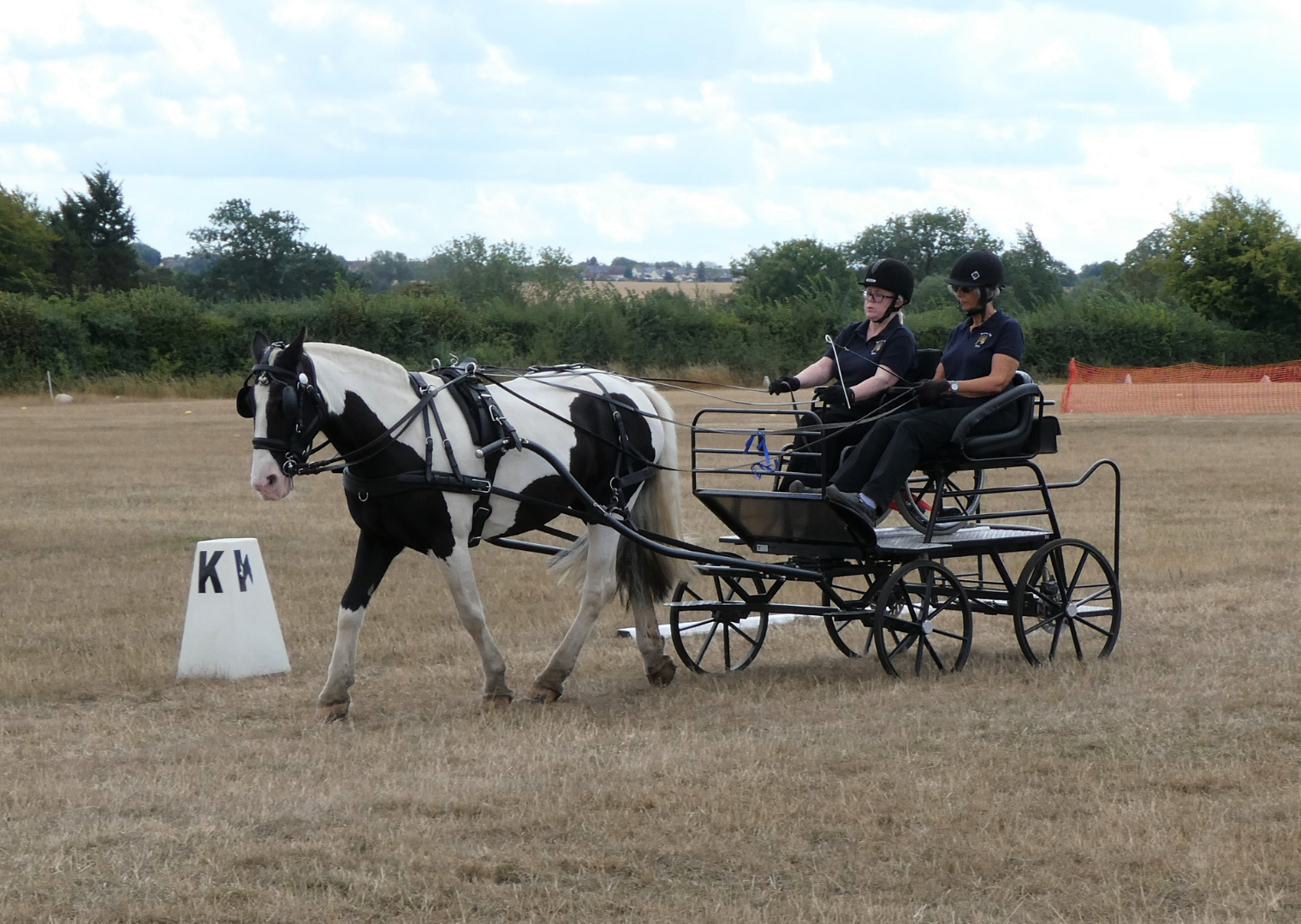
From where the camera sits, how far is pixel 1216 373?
4566 cm

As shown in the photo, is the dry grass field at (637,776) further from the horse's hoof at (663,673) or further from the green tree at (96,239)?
the green tree at (96,239)

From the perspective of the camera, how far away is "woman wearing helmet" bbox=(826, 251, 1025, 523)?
7.23 metres

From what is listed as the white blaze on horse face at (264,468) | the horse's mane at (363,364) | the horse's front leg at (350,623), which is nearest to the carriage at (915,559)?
the horse's mane at (363,364)

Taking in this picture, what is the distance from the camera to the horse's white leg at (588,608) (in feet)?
23.7

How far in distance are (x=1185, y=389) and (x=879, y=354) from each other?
33.9 metres

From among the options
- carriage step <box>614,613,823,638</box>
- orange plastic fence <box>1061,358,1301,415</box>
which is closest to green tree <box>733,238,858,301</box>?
orange plastic fence <box>1061,358,1301,415</box>

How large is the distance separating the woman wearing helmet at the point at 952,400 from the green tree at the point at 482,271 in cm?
5186

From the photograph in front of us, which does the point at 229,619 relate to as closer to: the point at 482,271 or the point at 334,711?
the point at 334,711

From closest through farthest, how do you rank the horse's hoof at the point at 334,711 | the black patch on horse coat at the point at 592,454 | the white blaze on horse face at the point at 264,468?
the white blaze on horse face at the point at 264,468, the horse's hoof at the point at 334,711, the black patch on horse coat at the point at 592,454

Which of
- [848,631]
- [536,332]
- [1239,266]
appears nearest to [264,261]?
[536,332]

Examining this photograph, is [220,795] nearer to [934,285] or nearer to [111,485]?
[111,485]

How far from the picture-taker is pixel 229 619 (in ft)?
25.9

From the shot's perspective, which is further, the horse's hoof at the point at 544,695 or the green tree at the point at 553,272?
the green tree at the point at 553,272

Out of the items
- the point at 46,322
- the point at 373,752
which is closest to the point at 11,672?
the point at 373,752
